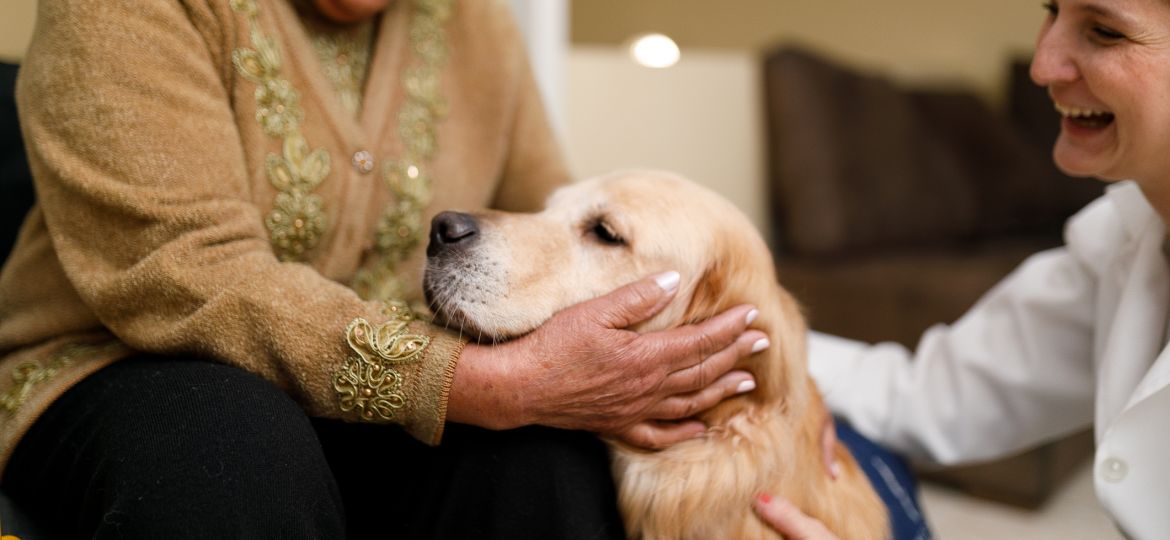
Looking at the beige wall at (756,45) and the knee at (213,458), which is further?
the beige wall at (756,45)

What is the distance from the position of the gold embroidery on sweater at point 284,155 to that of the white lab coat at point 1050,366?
2.74 ft

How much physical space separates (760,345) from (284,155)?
0.62 m

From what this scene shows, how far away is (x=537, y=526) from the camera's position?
3.06ft

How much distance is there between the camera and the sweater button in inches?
43.6

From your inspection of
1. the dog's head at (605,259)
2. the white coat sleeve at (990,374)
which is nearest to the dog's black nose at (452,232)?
the dog's head at (605,259)

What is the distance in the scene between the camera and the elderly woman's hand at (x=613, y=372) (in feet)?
3.01

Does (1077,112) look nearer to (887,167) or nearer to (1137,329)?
(1137,329)

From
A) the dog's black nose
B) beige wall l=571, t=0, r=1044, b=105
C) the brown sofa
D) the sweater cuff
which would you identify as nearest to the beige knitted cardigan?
the sweater cuff

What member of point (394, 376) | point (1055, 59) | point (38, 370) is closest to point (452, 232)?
point (394, 376)

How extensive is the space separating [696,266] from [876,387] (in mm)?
559

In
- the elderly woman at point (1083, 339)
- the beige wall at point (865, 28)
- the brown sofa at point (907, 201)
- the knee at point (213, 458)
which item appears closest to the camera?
the knee at point (213, 458)

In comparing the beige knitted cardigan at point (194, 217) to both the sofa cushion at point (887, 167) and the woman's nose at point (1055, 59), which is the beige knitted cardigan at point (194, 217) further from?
the sofa cushion at point (887, 167)

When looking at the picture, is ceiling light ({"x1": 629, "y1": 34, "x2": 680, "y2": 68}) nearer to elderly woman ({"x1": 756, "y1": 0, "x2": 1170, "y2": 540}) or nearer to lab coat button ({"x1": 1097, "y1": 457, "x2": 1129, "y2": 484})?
elderly woman ({"x1": 756, "y1": 0, "x2": 1170, "y2": 540})

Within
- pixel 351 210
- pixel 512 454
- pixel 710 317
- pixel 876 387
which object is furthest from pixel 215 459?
pixel 876 387
